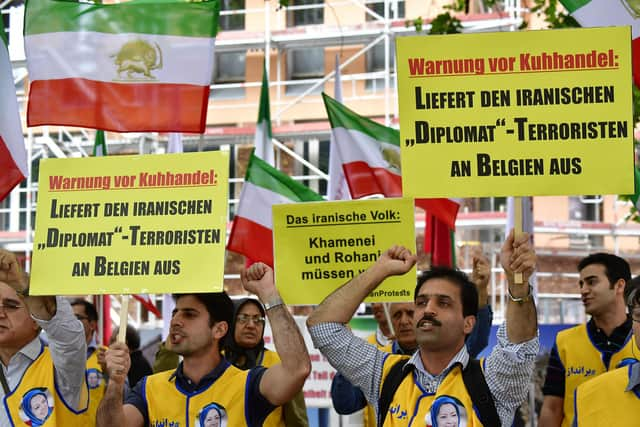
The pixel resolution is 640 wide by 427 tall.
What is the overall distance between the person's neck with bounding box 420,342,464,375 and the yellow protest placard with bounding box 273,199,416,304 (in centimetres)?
96

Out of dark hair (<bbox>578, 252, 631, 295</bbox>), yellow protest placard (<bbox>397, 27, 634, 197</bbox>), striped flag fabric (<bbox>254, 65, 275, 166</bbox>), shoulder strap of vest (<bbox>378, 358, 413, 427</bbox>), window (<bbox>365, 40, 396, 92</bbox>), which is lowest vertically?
shoulder strap of vest (<bbox>378, 358, 413, 427</bbox>)

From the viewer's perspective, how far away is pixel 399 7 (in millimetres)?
20531

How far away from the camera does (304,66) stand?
22188 millimetres

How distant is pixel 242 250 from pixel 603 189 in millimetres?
4798

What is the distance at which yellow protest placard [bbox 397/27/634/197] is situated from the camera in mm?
5148

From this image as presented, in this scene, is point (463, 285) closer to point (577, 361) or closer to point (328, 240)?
point (328, 240)

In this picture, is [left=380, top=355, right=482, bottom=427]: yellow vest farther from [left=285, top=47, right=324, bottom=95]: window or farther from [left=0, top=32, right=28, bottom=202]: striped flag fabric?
[left=285, top=47, right=324, bottom=95]: window

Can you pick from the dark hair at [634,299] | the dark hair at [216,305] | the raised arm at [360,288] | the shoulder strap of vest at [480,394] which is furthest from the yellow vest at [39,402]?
the dark hair at [634,299]

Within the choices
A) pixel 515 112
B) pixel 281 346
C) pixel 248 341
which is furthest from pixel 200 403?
pixel 248 341

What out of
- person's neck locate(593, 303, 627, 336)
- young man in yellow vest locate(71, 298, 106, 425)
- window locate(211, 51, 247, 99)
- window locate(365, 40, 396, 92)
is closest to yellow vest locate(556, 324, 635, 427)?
person's neck locate(593, 303, 627, 336)

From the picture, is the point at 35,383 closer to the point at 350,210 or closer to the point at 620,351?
the point at 350,210

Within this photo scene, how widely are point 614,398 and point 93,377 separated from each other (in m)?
4.94

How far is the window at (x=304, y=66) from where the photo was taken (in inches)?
864

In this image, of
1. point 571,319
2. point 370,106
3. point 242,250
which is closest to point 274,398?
point 242,250
